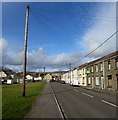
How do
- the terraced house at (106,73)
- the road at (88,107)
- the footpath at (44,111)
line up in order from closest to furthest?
1. the footpath at (44,111)
2. the road at (88,107)
3. the terraced house at (106,73)

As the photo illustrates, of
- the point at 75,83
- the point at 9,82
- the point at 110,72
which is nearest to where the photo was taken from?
the point at 110,72

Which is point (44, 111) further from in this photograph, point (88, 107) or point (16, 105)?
point (88, 107)

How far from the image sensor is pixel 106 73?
98.5ft

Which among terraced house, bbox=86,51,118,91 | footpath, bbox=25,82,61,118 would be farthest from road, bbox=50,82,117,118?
terraced house, bbox=86,51,118,91

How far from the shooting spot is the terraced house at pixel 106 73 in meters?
26.9

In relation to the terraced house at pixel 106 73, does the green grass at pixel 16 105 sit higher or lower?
lower

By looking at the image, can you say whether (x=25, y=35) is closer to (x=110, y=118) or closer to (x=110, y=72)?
(x=110, y=118)

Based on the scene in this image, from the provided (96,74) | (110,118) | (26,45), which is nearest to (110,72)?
(96,74)

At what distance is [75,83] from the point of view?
4972 centimetres

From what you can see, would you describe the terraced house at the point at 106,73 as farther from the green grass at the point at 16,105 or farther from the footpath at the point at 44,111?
the footpath at the point at 44,111

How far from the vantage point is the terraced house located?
26.9 metres

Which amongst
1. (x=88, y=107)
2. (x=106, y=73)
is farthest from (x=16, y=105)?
(x=106, y=73)

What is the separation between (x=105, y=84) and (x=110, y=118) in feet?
79.0

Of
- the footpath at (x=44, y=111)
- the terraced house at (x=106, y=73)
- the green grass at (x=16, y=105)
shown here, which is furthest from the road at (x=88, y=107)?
the terraced house at (x=106, y=73)
